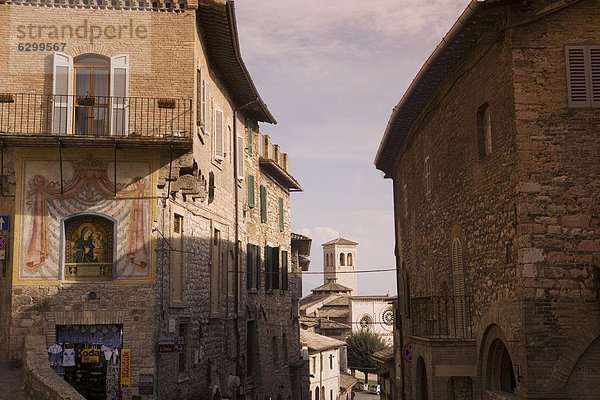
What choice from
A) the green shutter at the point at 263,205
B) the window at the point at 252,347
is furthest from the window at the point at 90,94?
the green shutter at the point at 263,205

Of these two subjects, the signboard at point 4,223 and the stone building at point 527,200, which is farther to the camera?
the signboard at point 4,223

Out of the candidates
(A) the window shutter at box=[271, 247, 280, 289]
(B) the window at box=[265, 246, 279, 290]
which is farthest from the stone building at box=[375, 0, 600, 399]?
(A) the window shutter at box=[271, 247, 280, 289]

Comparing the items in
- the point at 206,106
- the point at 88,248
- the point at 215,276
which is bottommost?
the point at 215,276

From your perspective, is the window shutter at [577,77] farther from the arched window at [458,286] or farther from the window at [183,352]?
the window at [183,352]

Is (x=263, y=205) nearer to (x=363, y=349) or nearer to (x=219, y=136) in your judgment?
(x=219, y=136)

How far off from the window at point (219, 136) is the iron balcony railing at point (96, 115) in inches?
174

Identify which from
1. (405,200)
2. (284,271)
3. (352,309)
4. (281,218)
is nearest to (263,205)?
(281,218)

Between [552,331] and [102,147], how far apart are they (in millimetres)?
9719

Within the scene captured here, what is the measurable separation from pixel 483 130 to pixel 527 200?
8.68ft

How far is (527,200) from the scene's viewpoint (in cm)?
1257

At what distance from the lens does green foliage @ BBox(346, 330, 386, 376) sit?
7038cm

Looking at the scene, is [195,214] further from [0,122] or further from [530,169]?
[530,169]

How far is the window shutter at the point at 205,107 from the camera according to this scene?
766 inches

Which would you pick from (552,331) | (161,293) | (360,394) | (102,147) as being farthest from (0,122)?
(360,394)
